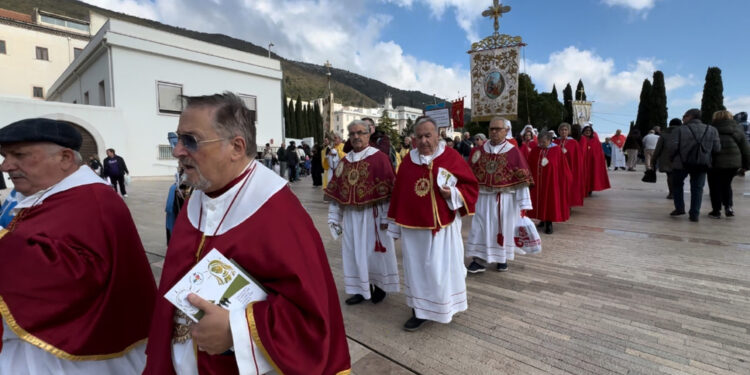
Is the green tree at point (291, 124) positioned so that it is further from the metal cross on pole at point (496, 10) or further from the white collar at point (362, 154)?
the white collar at point (362, 154)

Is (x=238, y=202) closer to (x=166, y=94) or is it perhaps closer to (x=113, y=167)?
(x=113, y=167)

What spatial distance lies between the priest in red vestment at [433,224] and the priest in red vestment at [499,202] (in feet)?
4.60

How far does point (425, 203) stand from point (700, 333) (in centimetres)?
242

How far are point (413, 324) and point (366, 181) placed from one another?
56.5 inches

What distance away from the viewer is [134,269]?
6.10ft

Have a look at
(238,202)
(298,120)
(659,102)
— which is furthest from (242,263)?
(298,120)

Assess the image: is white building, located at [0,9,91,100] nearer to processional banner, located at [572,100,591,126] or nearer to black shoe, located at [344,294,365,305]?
black shoe, located at [344,294,365,305]

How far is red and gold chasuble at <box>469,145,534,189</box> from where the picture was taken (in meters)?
4.64

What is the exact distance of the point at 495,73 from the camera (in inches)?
407

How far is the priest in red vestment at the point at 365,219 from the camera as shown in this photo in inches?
150

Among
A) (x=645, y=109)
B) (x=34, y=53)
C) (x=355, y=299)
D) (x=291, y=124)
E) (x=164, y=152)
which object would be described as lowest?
(x=355, y=299)

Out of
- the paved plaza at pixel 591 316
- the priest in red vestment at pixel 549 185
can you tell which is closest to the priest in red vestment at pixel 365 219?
the paved plaza at pixel 591 316

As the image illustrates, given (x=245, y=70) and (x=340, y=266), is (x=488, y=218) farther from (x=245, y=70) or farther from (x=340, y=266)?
(x=245, y=70)

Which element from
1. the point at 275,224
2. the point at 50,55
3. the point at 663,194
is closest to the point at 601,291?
the point at 275,224
